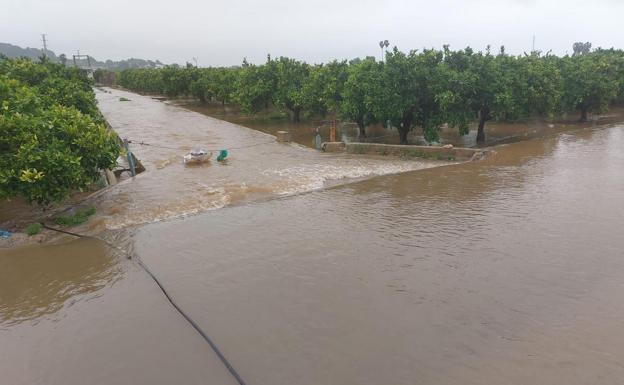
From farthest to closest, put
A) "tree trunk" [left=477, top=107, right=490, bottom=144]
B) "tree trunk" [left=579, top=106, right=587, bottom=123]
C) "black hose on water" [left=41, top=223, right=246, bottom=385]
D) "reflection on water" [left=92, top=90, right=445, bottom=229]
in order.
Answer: "tree trunk" [left=579, top=106, right=587, bottom=123] < "tree trunk" [left=477, top=107, right=490, bottom=144] < "reflection on water" [left=92, top=90, right=445, bottom=229] < "black hose on water" [left=41, top=223, right=246, bottom=385]

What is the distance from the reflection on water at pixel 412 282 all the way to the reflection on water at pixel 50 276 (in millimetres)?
1089

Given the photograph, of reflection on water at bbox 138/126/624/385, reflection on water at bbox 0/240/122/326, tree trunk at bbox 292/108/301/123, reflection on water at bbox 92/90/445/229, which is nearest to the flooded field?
tree trunk at bbox 292/108/301/123

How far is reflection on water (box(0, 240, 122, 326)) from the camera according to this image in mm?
8031

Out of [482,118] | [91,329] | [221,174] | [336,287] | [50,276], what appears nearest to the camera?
[91,329]

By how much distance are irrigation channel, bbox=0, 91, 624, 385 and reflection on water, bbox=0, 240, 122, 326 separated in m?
0.04

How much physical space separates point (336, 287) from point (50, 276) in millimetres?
6009

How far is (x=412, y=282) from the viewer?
8352mm

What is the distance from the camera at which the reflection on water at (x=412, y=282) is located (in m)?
6.20

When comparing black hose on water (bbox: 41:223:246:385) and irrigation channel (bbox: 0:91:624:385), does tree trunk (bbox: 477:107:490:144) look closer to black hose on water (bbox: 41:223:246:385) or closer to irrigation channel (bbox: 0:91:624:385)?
irrigation channel (bbox: 0:91:624:385)

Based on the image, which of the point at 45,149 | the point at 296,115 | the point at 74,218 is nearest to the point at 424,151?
the point at 74,218

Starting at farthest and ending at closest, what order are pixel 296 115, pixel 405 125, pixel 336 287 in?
1. pixel 296 115
2. pixel 405 125
3. pixel 336 287

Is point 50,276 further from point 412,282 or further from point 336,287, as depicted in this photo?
point 412,282

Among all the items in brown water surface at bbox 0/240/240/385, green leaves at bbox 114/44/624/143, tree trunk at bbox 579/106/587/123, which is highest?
green leaves at bbox 114/44/624/143

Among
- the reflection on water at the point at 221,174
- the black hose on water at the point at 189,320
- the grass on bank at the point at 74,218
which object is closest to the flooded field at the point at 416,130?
the reflection on water at the point at 221,174
